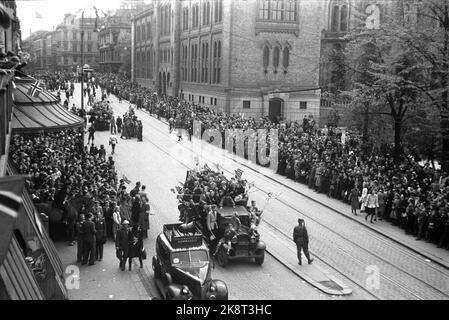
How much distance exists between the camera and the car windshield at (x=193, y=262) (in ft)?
41.8

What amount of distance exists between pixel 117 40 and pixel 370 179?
Answer: 3302 inches

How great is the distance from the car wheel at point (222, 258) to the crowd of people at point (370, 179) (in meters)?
7.83

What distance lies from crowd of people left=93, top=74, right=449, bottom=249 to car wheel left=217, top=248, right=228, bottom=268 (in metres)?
7.83

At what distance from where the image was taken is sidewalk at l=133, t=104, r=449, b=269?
703 inches

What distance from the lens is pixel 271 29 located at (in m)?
49.6

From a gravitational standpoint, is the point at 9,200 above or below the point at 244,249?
above

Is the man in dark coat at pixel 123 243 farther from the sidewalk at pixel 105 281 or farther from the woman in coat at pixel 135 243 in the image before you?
the sidewalk at pixel 105 281

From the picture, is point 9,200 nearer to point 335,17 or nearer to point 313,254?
point 313,254

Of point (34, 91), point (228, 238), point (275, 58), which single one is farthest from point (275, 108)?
point (228, 238)

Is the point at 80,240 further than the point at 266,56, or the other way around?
the point at 266,56

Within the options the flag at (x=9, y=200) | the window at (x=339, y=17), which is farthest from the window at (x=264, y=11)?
the flag at (x=9, y=200)

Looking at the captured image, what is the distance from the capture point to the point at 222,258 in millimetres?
16047
